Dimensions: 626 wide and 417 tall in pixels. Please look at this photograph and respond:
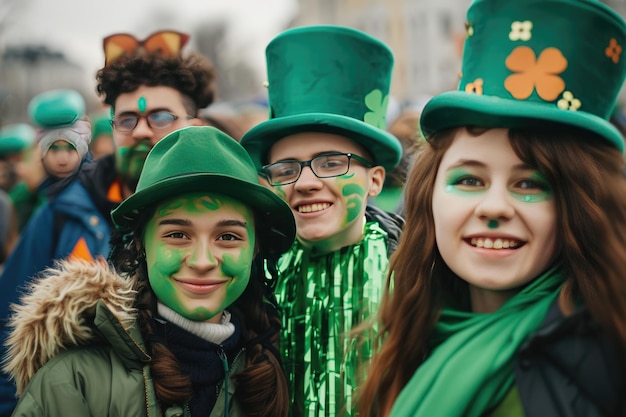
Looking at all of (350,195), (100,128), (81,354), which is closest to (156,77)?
(350,195)

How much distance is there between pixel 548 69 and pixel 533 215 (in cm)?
43

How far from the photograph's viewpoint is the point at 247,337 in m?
3.05

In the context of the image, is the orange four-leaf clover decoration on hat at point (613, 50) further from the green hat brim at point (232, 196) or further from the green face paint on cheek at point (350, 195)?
the green face paint on cheek at point (350, 195)

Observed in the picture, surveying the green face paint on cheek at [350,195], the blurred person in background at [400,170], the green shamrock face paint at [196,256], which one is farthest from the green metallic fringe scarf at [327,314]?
the green shamrock face paint at [196,256]

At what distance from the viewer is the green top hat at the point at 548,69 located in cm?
217

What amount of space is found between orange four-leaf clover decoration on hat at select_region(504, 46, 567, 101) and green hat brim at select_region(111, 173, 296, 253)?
3.45 ft

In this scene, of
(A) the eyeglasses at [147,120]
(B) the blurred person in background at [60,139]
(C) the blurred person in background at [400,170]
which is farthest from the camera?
(C) the blurred person in background at [400,170]

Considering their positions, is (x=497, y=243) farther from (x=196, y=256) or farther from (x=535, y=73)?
(x=196, y=256)

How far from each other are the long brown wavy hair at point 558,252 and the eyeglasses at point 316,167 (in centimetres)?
86

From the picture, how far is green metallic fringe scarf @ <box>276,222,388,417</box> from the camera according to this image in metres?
3.31

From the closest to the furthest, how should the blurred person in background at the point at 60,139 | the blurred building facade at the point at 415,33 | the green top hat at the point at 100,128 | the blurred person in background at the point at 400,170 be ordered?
the blurred person in background at the point at 60,139
the blurred person in background at the point at 400,170
the green top hat at the point at 100,128
the blurred building facade at the point at 415,33

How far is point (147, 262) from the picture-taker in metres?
2.88

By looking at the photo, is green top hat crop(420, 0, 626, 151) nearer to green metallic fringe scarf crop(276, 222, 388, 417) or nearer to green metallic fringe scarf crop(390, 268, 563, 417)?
green metallic fringe scarf crop(390, 268, 563, 417)

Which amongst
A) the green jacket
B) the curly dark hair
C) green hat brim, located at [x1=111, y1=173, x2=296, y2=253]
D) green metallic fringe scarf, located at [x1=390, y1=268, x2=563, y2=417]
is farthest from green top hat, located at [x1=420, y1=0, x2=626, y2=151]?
the curly dark hair
